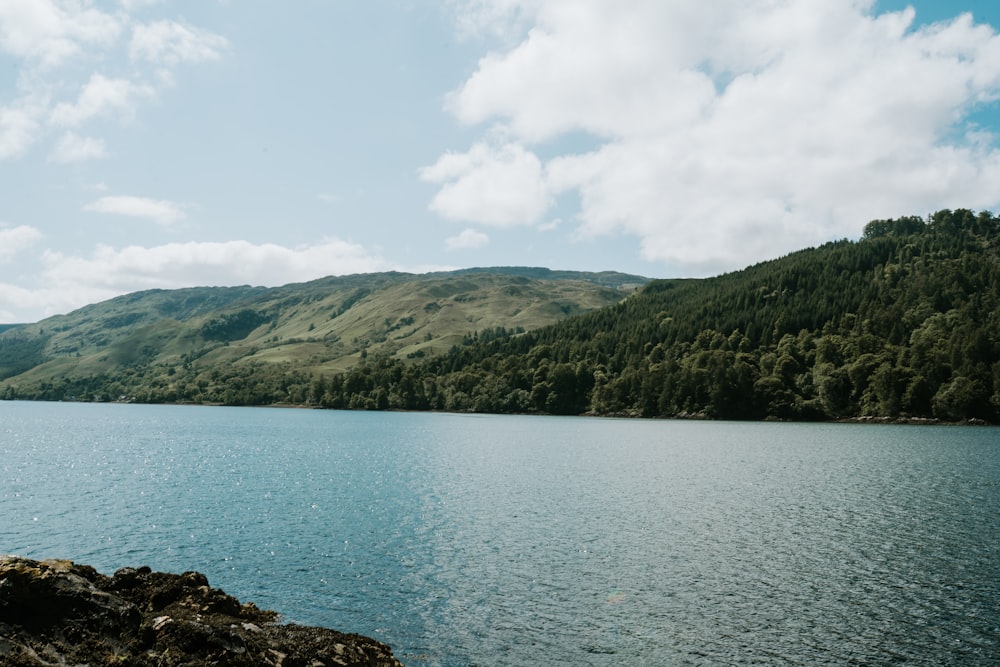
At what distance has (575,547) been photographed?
163 feet

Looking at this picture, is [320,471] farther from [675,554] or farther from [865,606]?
[865,606]

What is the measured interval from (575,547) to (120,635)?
104ft

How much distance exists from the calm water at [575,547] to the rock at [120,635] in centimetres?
439

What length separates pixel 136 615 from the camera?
27.3 meters

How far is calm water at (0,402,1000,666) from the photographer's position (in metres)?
32.3

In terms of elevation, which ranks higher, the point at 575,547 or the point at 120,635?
the point at 120,635

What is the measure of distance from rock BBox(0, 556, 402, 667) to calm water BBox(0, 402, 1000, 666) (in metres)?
4.39

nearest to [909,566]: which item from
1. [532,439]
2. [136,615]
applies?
[136,615]

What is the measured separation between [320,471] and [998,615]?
82.7 metres

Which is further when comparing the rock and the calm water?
the calm water

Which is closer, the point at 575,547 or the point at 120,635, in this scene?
the point at 120,635

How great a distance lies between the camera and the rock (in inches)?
946

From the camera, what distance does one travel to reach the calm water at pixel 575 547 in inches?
1272

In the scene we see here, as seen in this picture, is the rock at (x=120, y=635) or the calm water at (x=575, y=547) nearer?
the rock at (x=120, y=635)
